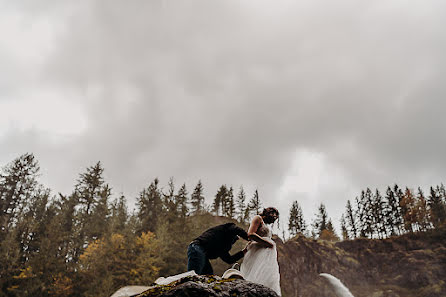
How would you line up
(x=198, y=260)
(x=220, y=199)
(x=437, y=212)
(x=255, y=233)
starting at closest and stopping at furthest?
(x=198, y=260) < (x=255, y=233) < (x=437, y=212) < (x=220, y=199)

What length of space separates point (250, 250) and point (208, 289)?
2.27 meters

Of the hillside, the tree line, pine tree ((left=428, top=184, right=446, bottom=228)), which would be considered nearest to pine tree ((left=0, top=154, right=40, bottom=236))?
the tree line

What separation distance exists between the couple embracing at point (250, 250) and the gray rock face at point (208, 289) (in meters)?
1.36

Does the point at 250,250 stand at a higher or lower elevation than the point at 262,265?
higher

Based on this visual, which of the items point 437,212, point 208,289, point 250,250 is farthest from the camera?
point 437,212

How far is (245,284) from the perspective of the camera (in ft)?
11.7

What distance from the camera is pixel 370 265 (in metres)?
47.8

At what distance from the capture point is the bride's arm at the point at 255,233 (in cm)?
499

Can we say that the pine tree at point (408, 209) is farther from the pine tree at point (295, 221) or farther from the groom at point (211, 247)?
the groom at point (211, 247)

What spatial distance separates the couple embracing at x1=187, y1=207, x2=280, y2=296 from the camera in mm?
4914

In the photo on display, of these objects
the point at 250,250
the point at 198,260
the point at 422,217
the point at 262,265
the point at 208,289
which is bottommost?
the point at 208,289

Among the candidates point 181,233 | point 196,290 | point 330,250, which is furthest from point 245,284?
point 330,250

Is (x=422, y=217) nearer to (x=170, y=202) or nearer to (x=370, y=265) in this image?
(x=370, y=265)

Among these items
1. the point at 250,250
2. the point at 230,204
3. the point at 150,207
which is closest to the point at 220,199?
the point at 230,204
